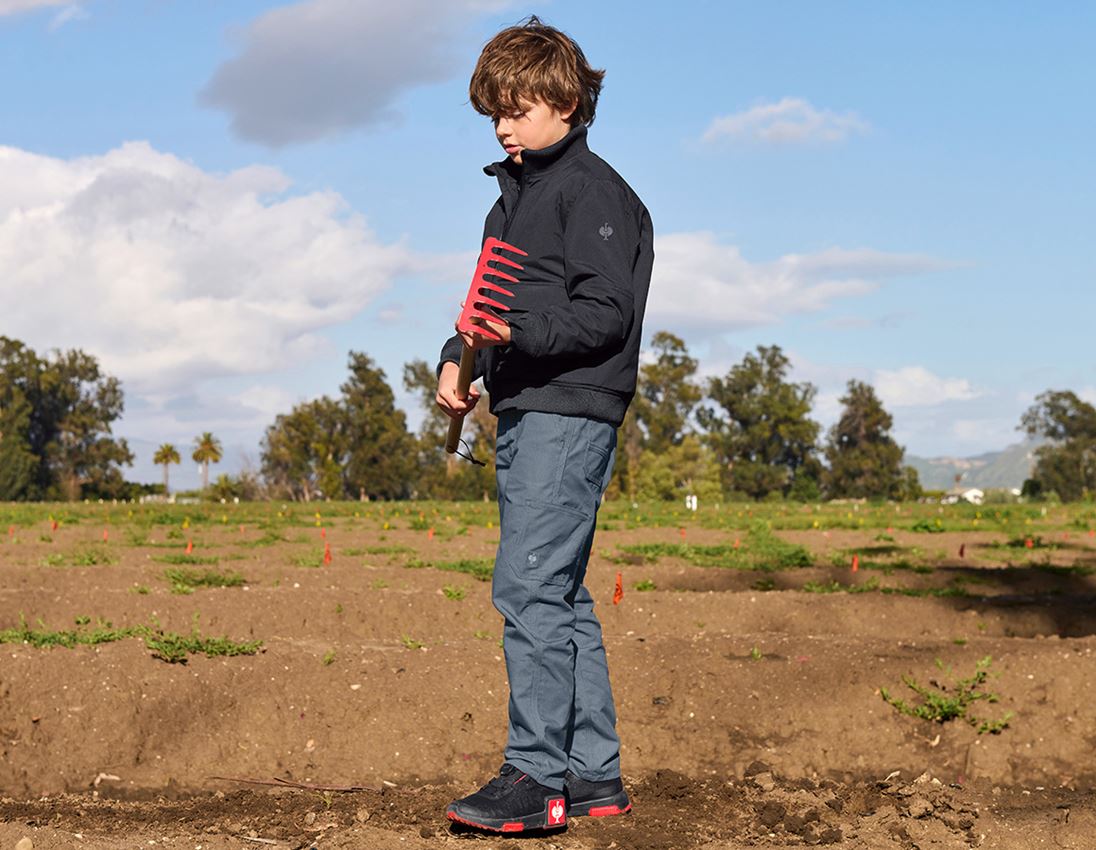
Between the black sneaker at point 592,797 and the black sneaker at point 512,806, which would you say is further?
the black sneaker at point 592,797

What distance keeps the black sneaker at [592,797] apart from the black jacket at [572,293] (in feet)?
4.10

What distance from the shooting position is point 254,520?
22.2 m

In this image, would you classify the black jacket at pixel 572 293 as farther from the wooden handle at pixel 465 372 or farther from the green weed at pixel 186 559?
the green weed at pixel 186 559

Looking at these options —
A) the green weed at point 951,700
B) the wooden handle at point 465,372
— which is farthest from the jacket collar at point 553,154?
the green weed at point 951,700

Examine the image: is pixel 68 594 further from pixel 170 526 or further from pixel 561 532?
pixel 170 526

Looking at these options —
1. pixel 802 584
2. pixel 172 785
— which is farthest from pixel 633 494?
pixel 172 785

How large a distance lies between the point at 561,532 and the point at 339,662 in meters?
2.89

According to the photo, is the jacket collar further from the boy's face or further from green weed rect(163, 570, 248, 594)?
green weed rect(163, 570, 248, 594)

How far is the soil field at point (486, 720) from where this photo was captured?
4.44 m

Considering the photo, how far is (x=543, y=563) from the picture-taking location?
13.1ft

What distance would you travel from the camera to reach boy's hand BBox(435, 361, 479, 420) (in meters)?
4.15

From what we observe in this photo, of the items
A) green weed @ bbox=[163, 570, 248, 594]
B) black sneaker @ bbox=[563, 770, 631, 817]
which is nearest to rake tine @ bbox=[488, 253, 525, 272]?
black sneaker @ bbox=[563, 770, 631, 817]

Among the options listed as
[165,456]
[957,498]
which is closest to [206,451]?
[165,456]

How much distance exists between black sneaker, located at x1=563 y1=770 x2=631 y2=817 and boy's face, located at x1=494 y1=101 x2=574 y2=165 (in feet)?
7.00
